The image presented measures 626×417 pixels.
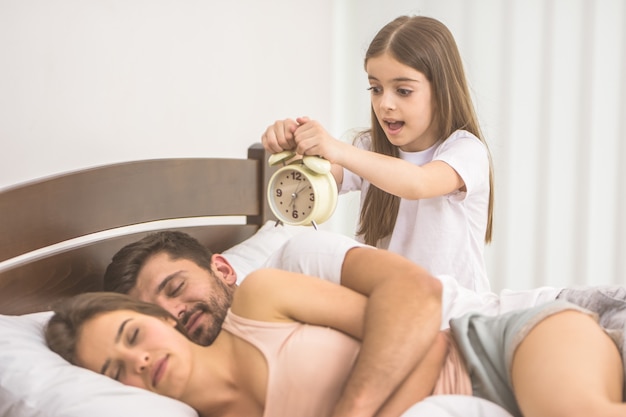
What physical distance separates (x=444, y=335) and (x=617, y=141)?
1635 millimetres

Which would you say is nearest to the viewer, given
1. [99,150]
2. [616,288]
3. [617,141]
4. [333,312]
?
[333,312]

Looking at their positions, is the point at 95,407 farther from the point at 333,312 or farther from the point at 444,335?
the point at 444,335

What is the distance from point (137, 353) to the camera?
1210 mm

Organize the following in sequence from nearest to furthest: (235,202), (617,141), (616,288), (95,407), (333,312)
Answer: (95,407) < (333,312) < (616,288) < (235,202) < (617,141)

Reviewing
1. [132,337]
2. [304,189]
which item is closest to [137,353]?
[132,337]

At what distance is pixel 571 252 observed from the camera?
2758mm

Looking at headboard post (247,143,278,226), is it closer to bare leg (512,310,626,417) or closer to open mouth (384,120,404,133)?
open mouth (384,120,404,133)

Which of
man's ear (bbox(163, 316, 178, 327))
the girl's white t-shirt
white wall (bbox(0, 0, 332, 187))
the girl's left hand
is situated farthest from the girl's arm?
white wall (bbox(0, 0, 332, 187))

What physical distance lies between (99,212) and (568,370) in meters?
1.03

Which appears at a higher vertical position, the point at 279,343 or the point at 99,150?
the point at 99,150

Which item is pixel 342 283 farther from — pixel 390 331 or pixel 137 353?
pixel 137 353

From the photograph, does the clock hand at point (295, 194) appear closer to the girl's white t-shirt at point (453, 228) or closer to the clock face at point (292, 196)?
the clock face at point (292, 196)

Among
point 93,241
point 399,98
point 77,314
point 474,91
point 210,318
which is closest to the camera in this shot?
point 77,314

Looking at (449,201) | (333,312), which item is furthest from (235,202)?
(333,312)
